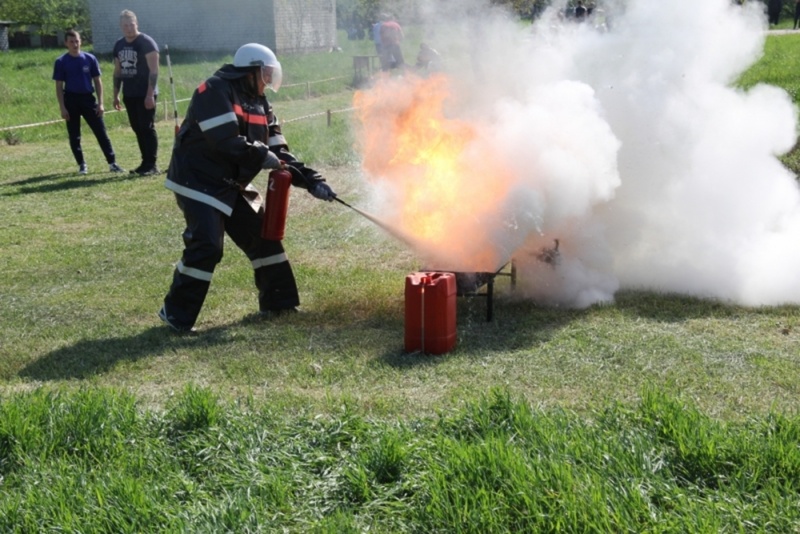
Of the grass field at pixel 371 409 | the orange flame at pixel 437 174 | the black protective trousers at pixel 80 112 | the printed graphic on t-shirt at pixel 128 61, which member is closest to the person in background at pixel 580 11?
the orange flame at pixel 437 174

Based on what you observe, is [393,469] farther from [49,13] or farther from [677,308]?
[49,13]

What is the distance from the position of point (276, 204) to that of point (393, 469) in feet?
10.6

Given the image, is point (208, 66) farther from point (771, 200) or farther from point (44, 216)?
point (771, 200)

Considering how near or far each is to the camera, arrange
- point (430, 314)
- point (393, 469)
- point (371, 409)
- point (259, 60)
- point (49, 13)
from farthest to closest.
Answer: point (49, 13) < point (259, 60) < point (430, 314) < point (371, 409) < point (393, 469)

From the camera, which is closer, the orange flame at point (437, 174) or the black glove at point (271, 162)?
the black glove at point (271, 162)

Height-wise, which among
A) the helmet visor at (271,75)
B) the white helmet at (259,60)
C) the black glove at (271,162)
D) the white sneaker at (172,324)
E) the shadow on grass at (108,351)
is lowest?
the shadow on grass at (108,351)

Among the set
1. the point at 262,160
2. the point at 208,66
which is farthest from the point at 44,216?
the point at 208,66

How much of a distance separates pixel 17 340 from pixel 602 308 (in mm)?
4568

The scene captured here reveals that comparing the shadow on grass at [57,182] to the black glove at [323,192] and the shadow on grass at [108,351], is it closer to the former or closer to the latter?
the shadow on grass at [108,351]

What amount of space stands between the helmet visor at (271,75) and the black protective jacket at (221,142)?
0.46 feet

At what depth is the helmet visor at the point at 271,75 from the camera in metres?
6.89

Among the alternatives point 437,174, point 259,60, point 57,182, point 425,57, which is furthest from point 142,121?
point 437,174

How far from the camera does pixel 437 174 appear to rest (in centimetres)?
744

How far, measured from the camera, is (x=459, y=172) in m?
7.29
